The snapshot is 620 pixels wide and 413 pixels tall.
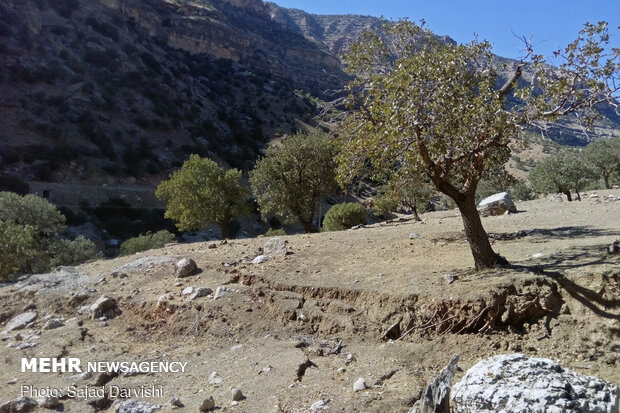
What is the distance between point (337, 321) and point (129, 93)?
204 feet

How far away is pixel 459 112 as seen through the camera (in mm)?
6621

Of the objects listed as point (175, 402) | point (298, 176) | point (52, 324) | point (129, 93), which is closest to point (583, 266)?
point (175, 402)

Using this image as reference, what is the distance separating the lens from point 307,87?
109 m

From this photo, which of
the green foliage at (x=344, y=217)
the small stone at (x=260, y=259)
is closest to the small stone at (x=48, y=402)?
the small stone at (x=260, y=259)

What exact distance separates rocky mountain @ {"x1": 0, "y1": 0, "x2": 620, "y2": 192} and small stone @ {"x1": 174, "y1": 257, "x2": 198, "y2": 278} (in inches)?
693

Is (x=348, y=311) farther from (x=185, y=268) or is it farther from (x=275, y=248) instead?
(x=185, y=268)

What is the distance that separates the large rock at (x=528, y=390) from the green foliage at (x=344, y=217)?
2017 centimetres

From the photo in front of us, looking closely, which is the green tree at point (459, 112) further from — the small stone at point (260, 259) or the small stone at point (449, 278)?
the small stone at point (260, 259)

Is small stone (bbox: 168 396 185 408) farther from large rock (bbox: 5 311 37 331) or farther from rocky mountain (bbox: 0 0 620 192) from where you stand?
rocky mountain (bbox: 0 0 620 192)

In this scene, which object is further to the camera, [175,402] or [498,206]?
[498,206]

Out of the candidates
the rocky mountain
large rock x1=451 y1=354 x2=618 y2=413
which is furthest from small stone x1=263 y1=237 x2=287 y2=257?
the rocky mountain

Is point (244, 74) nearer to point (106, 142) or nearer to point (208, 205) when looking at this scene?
point (106, 142)

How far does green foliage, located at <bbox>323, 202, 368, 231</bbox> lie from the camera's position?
24.3 metres

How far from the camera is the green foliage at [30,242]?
15.2 meters
